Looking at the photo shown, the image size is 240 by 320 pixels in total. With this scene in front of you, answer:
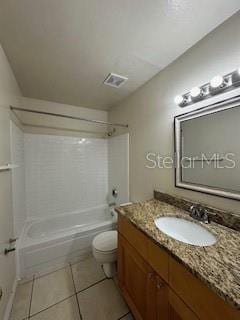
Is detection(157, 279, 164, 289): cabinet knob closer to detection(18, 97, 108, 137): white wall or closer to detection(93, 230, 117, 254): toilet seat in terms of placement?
detection(93, 230, 117, 254): toilet seat

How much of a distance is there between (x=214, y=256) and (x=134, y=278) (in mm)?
692

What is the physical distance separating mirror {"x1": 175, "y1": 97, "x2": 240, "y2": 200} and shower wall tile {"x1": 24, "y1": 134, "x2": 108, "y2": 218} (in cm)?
174

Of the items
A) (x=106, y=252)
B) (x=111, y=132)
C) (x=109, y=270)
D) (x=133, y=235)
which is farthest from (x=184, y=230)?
(x=111, y=132)

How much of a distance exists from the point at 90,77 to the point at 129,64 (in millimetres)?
504

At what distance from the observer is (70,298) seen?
54.4 inches

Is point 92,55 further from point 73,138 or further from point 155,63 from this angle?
point 73,138

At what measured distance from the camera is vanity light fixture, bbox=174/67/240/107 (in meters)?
0.99

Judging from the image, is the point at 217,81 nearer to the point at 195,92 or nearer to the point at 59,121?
the point at 195,92

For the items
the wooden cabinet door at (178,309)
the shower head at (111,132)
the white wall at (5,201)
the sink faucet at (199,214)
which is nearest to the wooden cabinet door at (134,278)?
the wooden cabinet door at (178,309)

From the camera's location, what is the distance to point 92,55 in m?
1.36

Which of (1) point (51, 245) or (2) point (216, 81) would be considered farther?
(1) point (51, 245)

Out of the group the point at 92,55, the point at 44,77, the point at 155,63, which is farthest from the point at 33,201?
the point at 155,63

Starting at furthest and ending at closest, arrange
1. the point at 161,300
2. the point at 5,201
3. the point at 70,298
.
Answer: the point at 70,298 < the point at 5,201 < the point at 161,300

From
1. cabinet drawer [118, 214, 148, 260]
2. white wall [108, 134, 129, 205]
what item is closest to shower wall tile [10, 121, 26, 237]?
cabinet drawer [118, 214, 148, 260]
